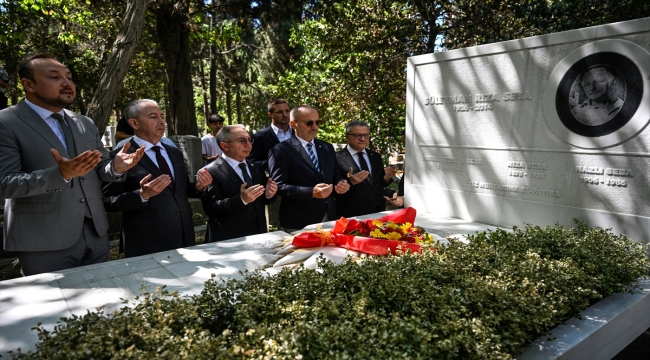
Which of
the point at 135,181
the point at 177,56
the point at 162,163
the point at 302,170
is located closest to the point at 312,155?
the point at 302,170

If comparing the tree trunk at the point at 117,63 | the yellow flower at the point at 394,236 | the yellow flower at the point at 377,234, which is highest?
the tree trunk at the point at 117,63

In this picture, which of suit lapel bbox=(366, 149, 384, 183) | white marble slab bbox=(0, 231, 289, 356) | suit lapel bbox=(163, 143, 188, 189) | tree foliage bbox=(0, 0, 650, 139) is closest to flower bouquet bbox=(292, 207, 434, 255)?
white marble slab bbox=(0, 231, 289, 356)

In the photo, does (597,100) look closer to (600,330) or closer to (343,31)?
(600,330)

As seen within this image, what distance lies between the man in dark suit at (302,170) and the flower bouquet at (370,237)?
0.89 meters

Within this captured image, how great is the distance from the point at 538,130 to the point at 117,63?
217 inches

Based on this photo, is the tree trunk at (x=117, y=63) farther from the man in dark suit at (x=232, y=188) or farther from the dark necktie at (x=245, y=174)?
the dark necktie at (x=245, y=174)

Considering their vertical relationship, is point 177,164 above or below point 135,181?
above

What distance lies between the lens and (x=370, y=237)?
11.5ft

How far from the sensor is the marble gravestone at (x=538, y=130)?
11.9ft

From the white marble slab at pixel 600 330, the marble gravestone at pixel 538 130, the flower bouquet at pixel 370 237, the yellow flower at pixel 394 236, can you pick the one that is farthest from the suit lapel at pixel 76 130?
the marble gravestone at pixel 538 130

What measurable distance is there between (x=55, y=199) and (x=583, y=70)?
14.5 ft

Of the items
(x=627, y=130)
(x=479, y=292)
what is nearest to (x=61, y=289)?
(x=479, y=292)

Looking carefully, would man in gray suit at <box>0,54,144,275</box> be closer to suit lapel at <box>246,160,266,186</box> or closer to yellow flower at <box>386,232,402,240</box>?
suit lapel at <box>246,160,266,186</box>

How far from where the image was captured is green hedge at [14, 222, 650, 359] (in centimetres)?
178
